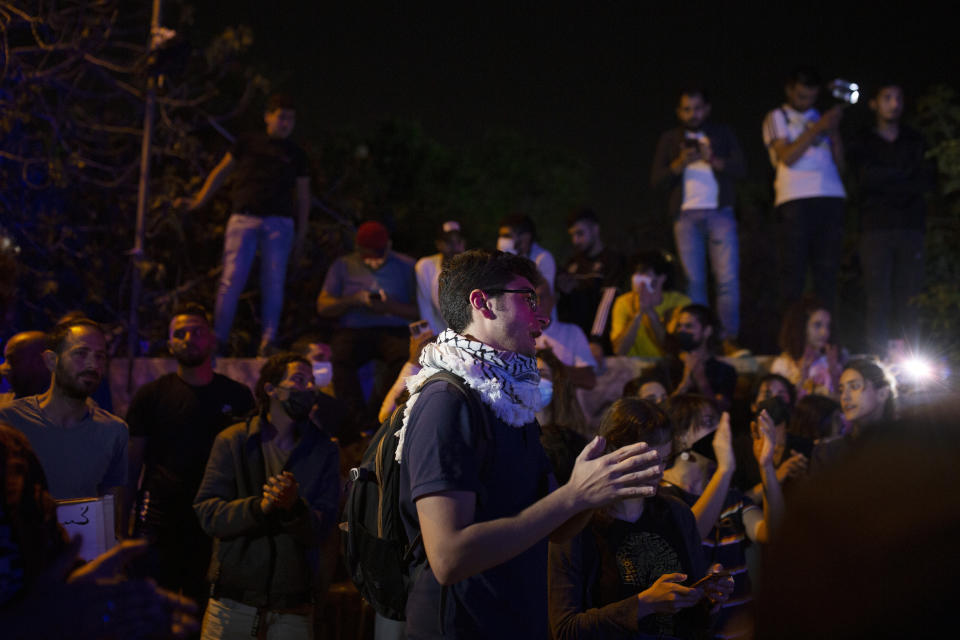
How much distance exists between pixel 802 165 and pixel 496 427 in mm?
6241

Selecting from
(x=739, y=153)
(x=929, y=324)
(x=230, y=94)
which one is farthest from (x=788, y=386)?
(x=230, y=94)

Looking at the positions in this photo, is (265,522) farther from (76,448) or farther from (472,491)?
(472,491)

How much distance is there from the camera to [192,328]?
5246 mm

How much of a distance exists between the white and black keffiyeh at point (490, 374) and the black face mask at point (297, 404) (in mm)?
2105

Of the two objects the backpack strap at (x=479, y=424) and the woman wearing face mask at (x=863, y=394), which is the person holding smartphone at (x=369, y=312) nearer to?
the woman wearing face mask at (x=863, y=394)

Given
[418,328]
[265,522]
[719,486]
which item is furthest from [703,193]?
[265,522]

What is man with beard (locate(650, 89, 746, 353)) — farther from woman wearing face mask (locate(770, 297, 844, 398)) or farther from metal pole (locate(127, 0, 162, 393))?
metal pole (locate(127, 0, 162, 393))

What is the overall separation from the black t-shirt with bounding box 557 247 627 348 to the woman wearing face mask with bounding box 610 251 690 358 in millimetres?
178

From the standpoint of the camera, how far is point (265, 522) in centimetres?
407

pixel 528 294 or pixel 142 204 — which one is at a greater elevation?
pixel 142 204

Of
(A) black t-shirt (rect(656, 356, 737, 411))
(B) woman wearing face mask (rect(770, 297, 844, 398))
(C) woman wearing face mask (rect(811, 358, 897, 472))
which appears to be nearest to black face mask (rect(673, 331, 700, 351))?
(A) black t-shirt (rect(656, 356, 737, 411))

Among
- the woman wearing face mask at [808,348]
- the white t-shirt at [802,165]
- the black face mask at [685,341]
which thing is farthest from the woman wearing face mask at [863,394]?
the white t-shirt at [802,165]

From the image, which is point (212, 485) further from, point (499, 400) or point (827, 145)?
point (827, 145)

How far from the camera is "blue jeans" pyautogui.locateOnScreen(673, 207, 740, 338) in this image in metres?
7.94
